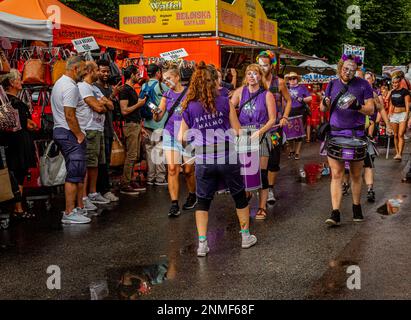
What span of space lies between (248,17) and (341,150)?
1573 centimetres

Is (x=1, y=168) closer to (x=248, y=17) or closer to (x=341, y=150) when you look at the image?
(x=341, y=150)

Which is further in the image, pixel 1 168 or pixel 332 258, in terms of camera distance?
pixel 1 168

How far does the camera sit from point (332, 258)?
575 centimetres

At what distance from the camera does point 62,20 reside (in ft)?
35.6

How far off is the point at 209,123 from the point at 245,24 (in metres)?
16.3

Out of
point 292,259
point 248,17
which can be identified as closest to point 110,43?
point 292,259

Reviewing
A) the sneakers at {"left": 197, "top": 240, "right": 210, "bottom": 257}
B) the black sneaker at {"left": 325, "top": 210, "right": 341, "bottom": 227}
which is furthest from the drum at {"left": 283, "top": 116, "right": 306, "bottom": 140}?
the sneakers at {"left": 197, "top": 240, "right": 210, "bottom": 257}

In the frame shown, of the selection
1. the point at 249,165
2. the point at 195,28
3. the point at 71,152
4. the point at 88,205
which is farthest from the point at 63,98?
the point at 195,28

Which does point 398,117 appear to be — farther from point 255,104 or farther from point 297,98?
point 255,104

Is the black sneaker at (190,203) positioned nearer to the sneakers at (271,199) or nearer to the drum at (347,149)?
the sneakers at (271,199)

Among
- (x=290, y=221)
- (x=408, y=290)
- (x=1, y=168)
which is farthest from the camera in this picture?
(x=290, y=221)

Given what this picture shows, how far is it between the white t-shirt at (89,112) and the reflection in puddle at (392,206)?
160 inches

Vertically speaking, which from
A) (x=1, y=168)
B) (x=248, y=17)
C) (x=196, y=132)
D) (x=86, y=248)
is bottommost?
(x=86, y=248)

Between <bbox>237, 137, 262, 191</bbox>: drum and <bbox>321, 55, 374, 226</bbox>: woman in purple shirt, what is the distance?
1001mm
